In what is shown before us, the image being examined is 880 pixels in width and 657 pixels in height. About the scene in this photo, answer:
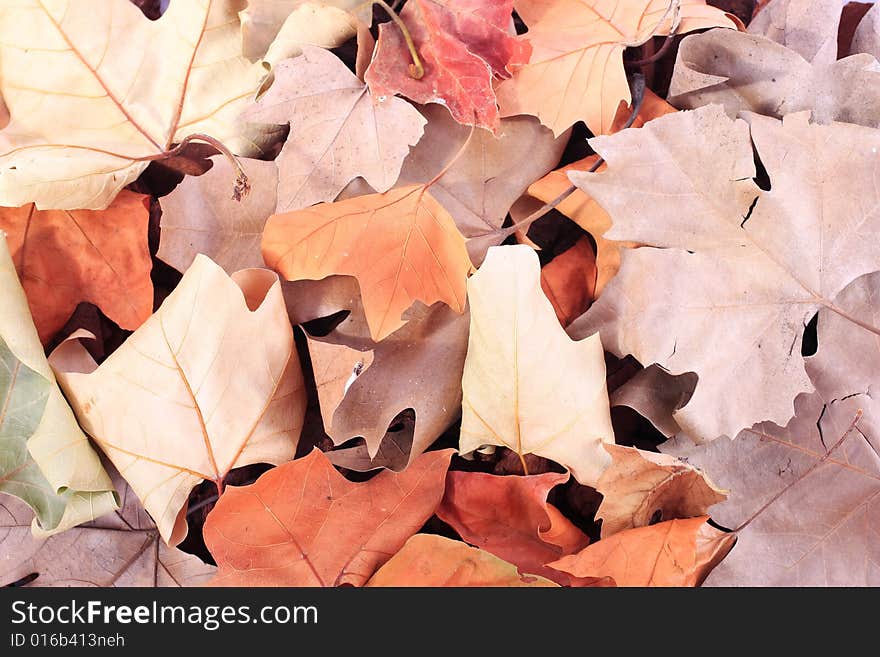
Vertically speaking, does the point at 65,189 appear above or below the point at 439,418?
above

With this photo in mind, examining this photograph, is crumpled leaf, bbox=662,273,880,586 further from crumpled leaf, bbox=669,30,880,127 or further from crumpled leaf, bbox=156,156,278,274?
crumpled leaf, bbox=156,156,278,274

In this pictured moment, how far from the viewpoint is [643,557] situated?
0.64 meters

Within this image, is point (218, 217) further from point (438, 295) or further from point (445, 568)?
point (445, 568)

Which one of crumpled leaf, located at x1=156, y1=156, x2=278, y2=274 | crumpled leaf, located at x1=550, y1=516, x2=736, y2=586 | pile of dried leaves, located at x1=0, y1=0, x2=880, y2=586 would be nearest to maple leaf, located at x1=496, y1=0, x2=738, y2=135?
pile of dried leaves, located at x1=0, y1=0, x2=880, y2=586

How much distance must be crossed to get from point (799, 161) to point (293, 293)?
0.43 m

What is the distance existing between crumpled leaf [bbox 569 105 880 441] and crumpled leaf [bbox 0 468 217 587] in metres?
0.44

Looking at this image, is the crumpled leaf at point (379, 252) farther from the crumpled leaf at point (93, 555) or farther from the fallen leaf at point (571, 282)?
the crumpled leaf at point (93, 555)

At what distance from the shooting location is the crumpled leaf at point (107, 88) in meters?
0.68

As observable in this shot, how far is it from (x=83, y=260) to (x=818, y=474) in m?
0.67

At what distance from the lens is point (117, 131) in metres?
0.71

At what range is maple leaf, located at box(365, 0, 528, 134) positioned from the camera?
664mm
